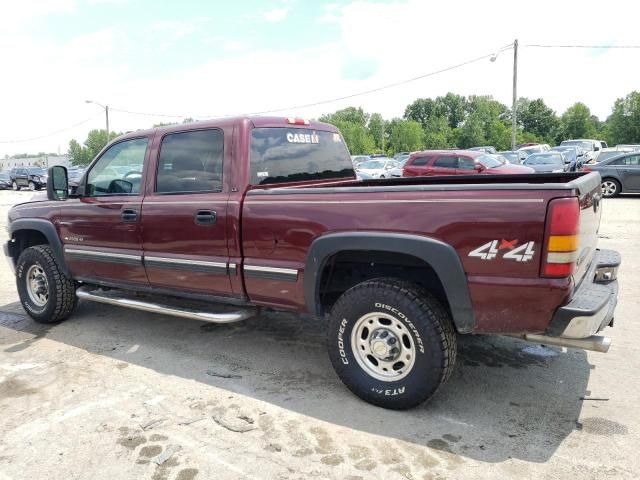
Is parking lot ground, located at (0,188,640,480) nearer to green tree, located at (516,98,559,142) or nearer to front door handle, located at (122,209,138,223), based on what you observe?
front door handle, located at (122,209,138,223)

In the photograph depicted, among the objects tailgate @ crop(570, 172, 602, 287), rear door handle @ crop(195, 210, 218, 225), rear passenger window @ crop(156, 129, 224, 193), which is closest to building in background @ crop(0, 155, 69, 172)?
rear passenger window @ crop(156, 129, 224, 193)

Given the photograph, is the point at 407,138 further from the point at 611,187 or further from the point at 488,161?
the point at 611,187

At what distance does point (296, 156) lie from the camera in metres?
4.30

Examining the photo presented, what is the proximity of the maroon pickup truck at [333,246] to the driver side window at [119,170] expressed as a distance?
0.05 feet

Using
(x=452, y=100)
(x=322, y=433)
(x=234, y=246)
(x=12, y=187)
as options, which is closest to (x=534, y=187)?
(x=322, y=433)

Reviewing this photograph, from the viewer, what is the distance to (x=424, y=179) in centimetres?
480

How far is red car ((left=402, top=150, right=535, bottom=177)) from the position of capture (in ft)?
54.4

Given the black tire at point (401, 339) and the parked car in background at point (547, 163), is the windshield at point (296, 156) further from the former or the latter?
the parked car in background at point (547, 163)

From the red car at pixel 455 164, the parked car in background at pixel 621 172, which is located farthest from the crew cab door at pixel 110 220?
the parked car in background at pixel 621 172

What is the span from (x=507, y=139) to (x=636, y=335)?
79.9 meters

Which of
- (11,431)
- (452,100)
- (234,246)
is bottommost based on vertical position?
(11,431)

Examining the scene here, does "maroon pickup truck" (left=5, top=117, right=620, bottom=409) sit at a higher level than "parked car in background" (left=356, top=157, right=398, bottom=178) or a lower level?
lower

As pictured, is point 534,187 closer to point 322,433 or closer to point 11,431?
point 322,433

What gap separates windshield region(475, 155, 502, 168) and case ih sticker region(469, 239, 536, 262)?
1472 cm
